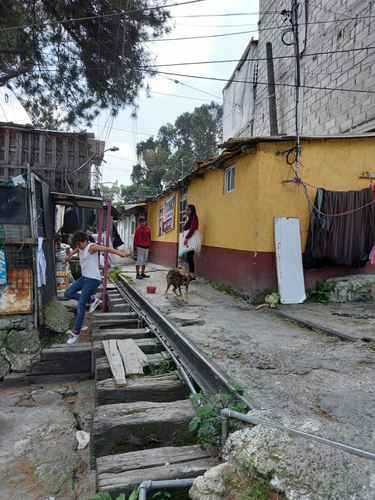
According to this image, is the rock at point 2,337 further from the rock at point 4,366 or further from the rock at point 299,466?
the rock at point 299,466

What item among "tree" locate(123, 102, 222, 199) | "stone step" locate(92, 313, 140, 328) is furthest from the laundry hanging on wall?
"tree" locate(123, 102, 222, 199)

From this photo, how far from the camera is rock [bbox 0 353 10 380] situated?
6.35 m

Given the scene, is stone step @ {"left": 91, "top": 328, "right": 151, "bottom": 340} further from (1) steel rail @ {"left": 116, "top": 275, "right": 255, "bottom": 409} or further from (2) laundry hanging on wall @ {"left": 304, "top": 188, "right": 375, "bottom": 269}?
(2) laundry hanging on wall @ {"left": 304, "top": 188, "right": 375, "bottom": 269}

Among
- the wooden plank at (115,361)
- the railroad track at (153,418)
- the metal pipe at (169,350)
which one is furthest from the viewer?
the wooden plank at (115,361)

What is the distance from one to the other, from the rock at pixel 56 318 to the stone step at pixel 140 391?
372 centimetres

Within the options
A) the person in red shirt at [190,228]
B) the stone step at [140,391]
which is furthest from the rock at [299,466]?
the person in red shirt at [190,228]

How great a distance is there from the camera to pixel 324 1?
1053 centimetres

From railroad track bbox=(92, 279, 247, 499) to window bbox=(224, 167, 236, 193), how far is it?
4.86 metres

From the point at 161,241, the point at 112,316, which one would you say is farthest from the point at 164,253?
the point at 112,316

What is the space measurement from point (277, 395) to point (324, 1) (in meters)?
11.8

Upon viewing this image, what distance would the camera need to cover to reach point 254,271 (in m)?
7.66

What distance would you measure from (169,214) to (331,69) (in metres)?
8.21

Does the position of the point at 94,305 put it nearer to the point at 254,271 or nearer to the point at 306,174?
the point at 254,271

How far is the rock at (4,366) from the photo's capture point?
20.8 feet
